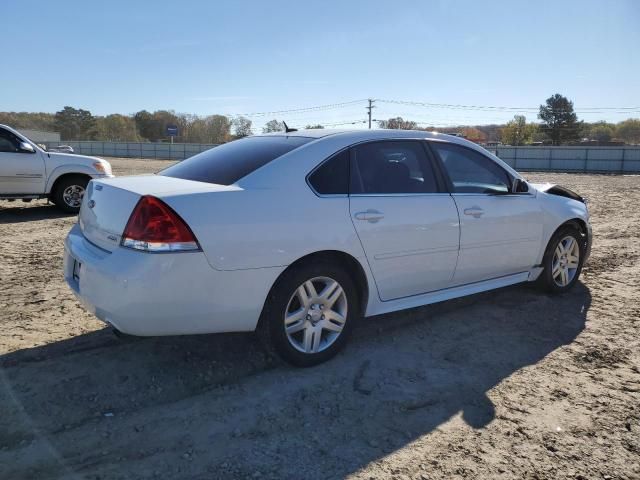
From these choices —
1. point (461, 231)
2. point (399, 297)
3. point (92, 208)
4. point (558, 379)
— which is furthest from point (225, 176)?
point (558, 379)

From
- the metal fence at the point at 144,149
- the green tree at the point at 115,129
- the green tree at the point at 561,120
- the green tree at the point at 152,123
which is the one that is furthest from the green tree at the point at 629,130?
the green tree at the point at 115,129

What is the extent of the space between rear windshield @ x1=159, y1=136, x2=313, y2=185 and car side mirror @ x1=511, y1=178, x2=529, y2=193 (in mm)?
2050

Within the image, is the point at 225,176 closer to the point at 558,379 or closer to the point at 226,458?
the point at 226,458

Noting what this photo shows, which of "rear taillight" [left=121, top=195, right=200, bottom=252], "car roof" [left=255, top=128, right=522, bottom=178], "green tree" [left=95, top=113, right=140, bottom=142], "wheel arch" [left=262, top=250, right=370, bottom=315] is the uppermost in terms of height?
"green tree" [left=95, top=113, right=140, bottom=142]

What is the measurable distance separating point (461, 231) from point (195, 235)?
223 cm

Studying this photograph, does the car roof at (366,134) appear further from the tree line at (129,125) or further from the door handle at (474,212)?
the tree line at (129,125)

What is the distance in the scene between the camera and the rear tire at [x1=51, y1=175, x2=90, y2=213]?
403 inches

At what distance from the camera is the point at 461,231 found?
4.25 meters

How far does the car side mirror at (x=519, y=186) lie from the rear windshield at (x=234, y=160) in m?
2.05

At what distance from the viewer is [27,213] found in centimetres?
1050

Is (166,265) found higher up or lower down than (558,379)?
higher up

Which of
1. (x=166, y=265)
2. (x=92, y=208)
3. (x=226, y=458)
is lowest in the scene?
(x=226, y=458)

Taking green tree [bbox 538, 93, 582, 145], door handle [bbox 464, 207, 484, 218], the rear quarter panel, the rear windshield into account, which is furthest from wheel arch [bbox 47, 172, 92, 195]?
green tree [bbox 538, 93, 582, 145]

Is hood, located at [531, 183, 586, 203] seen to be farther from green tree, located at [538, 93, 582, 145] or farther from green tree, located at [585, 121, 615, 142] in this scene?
green tree, located at [585, 121, 615, 142]
